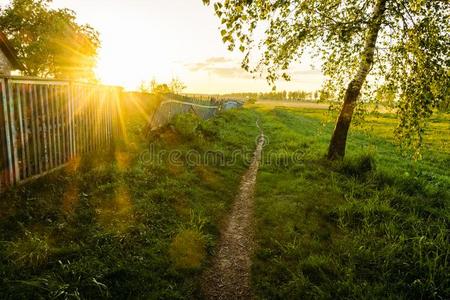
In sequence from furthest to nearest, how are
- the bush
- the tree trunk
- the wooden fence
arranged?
the bush
the tree trunk
the wooden fence

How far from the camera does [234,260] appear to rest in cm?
490

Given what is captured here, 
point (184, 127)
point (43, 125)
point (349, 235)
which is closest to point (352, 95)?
point (349, 235)

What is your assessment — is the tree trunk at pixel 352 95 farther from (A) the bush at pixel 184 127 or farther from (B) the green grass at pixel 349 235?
(A) the bush at pixel 184 127

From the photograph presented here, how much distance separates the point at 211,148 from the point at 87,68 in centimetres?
4107

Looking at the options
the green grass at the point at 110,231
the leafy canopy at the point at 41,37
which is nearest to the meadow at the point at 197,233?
the green grass at the point at 110,231

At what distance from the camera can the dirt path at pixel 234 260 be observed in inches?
162

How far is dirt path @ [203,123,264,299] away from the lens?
4.11 metres

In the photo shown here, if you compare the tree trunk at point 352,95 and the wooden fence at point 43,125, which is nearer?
the wooden fence at point 43,125

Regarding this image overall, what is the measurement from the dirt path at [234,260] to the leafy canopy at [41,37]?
3860 cm

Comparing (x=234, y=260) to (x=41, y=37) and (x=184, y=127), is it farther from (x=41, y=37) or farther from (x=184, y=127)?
(x=41, y=37)

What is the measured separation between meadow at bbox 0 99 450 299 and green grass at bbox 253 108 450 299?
2 cm

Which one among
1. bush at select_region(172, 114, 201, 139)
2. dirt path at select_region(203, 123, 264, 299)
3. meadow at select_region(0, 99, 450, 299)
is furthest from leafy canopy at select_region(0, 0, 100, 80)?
dirt path at select_region(203, 123, 264, 299)

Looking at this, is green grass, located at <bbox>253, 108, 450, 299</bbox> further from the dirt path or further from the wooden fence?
the wooden fence

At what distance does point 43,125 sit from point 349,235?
24.4ft
